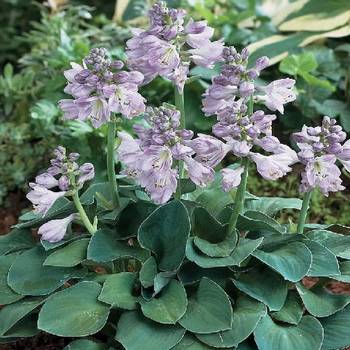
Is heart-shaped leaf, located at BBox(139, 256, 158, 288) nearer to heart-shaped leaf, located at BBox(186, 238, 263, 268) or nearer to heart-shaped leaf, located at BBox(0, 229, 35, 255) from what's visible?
heart-shaped leaf, located at BBox(186, 238, 263, 268)

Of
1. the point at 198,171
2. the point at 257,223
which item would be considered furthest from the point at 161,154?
the point at 257,223

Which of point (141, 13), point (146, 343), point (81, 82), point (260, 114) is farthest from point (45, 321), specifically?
point (141, 13)

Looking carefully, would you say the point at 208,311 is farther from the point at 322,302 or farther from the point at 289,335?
the point at 322,302

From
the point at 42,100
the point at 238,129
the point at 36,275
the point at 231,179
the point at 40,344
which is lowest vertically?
the point at 40,344

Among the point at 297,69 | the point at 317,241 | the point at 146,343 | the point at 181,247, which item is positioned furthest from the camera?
the point at 297,69

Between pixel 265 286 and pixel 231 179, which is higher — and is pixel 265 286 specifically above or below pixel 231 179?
below

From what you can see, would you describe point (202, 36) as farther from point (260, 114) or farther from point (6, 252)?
point (6, 252)
